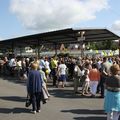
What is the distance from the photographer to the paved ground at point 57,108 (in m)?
12.2

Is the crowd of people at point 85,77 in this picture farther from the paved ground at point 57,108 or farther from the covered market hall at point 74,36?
the covered market hall at point 74,36

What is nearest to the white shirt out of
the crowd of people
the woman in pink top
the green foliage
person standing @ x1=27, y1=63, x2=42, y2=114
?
the crowd of people

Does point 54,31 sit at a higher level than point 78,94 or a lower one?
higher

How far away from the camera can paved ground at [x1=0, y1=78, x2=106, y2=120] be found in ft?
40.1

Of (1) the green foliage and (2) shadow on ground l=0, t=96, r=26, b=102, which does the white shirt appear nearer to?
(2) shadow on ground l=0, t=96, r=26, b=102

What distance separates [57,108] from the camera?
14.0 metres

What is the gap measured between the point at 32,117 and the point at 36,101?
39.1 inches

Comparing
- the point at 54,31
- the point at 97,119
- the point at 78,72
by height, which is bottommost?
the point at 97,119

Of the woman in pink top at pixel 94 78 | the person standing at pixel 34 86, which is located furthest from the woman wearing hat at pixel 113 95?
the woman in pink top at pixel 94 78

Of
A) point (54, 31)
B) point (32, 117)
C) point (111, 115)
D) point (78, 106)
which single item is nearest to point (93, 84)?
point (78, 106)

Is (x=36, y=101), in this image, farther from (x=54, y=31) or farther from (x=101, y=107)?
(x=54, y=31)

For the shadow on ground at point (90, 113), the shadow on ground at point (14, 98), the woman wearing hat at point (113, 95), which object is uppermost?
the woman wearing hat at point (113, 95)

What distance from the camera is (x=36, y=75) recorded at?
12852 millimetres

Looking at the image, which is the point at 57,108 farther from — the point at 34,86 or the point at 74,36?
the point at 74,36
